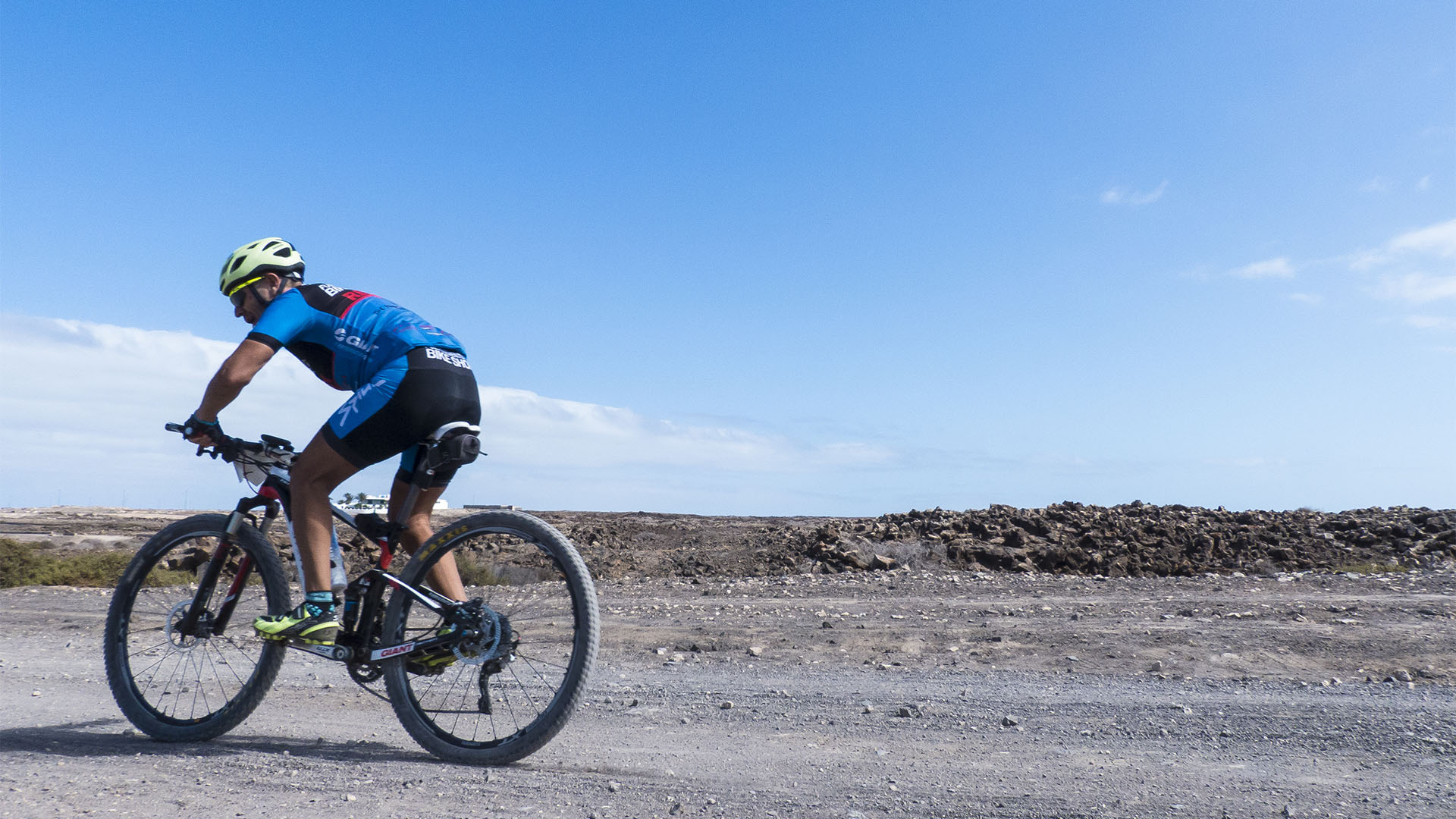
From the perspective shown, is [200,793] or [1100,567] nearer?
[200,793]

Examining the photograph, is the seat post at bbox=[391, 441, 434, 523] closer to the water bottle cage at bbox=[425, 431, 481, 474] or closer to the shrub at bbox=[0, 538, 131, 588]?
the water bottle cage at bbox=[425, 431, 481, 474]

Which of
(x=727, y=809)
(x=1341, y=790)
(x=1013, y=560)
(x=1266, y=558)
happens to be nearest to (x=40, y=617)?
(x=727, y=809)

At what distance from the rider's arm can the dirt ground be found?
1526 millimetres

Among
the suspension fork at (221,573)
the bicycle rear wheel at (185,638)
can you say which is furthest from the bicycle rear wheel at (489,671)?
the suspension fork at (221,573)

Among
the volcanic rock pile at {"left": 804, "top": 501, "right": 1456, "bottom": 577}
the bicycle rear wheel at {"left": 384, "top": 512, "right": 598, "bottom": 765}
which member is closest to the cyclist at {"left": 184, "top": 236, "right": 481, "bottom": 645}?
the bicycle rear wheel at {"left": 384, "top": 512, "right": 598, "bottom": 765}

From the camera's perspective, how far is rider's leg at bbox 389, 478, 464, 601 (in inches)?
160

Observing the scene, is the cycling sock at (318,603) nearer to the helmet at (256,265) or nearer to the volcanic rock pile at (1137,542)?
the helmet at (256,265)

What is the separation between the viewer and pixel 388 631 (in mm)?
4016

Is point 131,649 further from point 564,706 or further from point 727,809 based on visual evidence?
point 727,809

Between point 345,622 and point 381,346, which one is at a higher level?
point 381,346

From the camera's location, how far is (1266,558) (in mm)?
16922

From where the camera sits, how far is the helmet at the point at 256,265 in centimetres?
415

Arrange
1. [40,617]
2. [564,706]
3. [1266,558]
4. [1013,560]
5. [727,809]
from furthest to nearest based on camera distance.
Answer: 1. [1266,558]
2. [1013,560]
3. [40,617]
4. [564,706]
5. [727,809]

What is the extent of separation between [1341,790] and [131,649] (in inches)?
211
